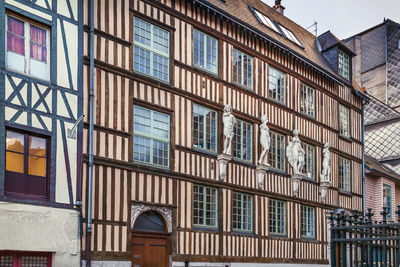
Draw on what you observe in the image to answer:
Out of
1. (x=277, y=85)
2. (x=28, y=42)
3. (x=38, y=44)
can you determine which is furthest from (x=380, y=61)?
(x=28, y=42)

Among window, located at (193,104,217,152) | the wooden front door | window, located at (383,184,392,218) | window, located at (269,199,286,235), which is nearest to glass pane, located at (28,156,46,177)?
the wooden front door

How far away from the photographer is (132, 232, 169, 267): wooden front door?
46.5ft

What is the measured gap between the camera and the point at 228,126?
1694 cm

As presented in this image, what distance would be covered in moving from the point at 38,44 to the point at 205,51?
5.97m

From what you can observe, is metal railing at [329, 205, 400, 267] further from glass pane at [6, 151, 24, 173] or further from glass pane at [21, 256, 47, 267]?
glass pane at [6, 151, 24, 173]

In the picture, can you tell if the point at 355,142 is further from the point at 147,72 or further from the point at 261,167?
the point at 147,72

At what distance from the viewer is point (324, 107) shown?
73.0 feet

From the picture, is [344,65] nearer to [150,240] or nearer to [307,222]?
[307,222]

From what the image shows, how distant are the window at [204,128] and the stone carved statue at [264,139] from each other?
85.9 inches

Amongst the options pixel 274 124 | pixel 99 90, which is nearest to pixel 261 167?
pixel 274 124

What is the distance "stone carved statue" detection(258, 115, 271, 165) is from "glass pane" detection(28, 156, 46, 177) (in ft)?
26.8

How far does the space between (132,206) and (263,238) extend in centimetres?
568

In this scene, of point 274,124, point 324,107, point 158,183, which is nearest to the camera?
point 158,183

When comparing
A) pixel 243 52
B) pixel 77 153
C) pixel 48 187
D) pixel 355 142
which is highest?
pixel 243 52
